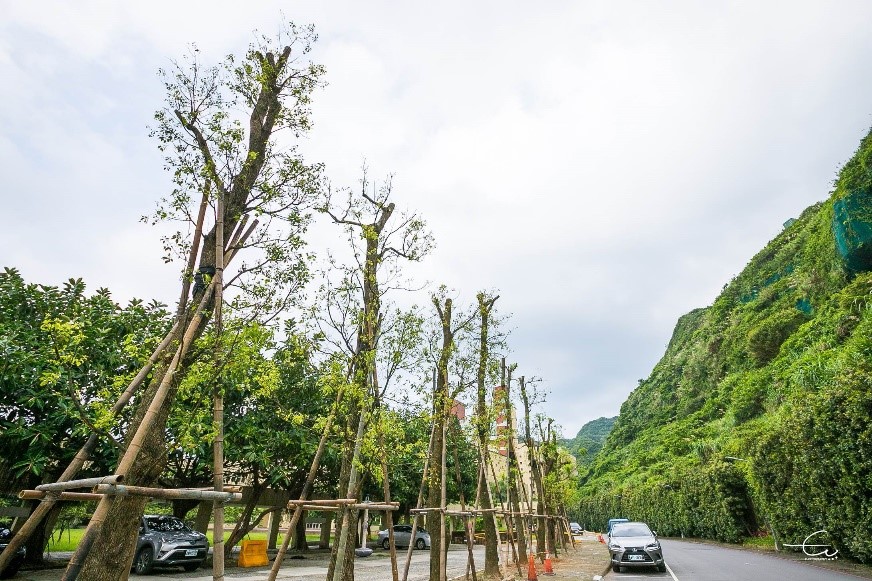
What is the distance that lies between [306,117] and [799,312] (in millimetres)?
40372

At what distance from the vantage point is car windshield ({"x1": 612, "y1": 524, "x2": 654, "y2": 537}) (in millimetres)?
17875

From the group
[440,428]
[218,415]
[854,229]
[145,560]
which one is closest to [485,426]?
[440,428]

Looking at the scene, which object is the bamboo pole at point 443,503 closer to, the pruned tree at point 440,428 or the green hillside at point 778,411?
the pruned tree at point 440,428

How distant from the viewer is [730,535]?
89.4ft

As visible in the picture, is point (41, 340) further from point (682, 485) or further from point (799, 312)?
point (799, 312)

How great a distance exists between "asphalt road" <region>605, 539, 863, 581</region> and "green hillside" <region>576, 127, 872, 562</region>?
1.27 meters

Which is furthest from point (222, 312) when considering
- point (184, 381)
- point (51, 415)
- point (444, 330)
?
point (51, 415)

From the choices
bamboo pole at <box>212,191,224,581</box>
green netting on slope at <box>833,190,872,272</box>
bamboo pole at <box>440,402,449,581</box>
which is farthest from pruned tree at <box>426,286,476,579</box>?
green netting on slope at <box>833,190,872,272</box>

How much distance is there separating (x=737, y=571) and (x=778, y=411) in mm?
11396
